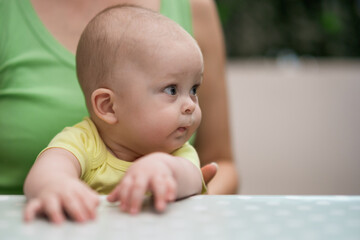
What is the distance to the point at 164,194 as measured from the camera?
413mm

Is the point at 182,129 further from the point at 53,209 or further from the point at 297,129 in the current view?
the point at 297,129

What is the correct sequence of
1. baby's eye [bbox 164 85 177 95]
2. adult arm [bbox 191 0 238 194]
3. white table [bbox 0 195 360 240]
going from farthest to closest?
adult arm [bbox 191 0 238 194]
baby's eye [bbox 164 85 177 95]
white table [bbox 0 195 360 240]

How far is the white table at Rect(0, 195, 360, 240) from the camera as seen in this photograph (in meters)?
0.36

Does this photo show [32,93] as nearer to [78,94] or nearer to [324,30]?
[78,94]

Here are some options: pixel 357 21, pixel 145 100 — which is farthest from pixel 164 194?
pixel 357 21

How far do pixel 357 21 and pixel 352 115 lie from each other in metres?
0.72

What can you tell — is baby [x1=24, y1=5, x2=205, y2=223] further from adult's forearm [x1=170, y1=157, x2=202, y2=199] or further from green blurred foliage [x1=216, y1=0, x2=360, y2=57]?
green blurred foliage [x1=216, y1=0, x2=360, y2=57]

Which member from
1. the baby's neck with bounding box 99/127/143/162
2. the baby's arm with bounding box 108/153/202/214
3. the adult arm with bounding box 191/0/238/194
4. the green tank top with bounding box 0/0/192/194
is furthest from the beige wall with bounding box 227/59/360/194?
the baby's arm with bounding box 108/153/202/214

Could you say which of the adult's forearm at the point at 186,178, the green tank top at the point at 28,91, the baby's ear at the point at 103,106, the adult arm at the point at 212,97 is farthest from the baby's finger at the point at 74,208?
the adult arm at the point at 212,97

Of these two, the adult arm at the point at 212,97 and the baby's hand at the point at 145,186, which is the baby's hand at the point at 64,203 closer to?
the baby's hand at the point at 145,186

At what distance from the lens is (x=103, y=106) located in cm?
61

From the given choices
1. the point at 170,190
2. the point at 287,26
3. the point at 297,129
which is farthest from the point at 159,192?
the point at 287,26

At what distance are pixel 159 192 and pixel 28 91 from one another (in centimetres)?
45

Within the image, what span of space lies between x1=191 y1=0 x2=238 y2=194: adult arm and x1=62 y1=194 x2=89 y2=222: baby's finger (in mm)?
561
